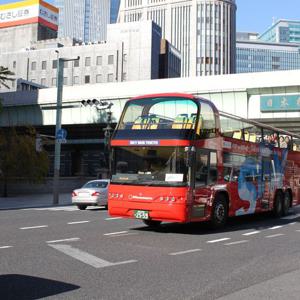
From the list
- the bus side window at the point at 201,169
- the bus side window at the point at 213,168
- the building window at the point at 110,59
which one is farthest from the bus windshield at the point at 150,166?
the building window at the point at 110,59

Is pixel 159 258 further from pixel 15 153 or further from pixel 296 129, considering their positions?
pixel 296 129

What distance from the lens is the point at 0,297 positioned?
6.30 m

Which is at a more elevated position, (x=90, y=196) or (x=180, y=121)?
(x=180, y=121)

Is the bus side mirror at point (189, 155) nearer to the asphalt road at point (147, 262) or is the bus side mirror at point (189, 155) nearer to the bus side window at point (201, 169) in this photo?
the bus side window at point (201, 169)

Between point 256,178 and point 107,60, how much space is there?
105 metres

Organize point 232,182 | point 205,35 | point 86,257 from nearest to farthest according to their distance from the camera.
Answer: point 86,257 < point 232,182 < point 205,35

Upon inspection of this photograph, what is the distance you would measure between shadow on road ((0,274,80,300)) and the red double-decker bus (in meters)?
5.80

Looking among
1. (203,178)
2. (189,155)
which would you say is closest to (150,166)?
(189,155)

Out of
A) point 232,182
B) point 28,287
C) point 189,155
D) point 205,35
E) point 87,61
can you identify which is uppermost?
point 205,35

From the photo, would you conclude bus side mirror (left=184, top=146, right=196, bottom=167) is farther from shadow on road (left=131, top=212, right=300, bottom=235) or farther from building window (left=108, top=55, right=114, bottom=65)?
building window (left=108, top=55, right=114, bottom=65)

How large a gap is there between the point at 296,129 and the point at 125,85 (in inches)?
Answer: 563

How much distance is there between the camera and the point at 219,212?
560 inches

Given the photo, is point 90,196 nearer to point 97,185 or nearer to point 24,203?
point 97,185

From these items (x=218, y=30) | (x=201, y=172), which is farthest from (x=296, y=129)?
(x=218, y=30)
